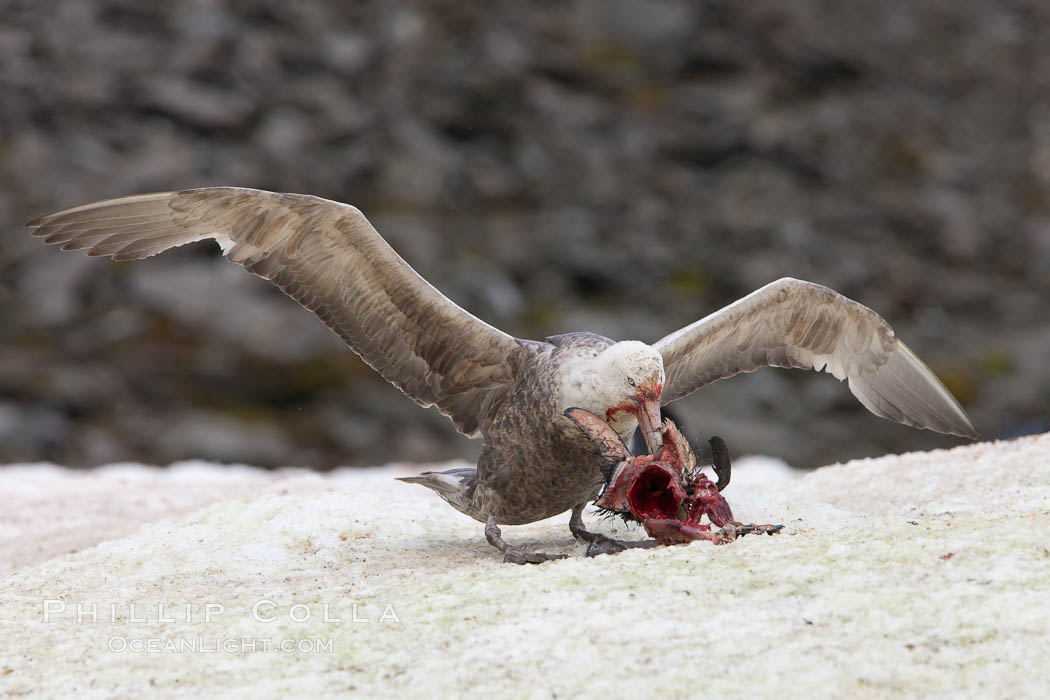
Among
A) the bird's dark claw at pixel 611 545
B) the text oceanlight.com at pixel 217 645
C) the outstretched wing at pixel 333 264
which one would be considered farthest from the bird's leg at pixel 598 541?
the text oceanlight.com at pixel 217 645

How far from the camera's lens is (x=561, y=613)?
337cm

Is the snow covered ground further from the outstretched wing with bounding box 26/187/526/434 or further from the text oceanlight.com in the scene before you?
the outstretched wing with bounding box 26/187/526/434

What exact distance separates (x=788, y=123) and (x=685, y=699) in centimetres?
1771

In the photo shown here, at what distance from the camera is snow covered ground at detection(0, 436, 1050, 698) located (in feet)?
9.62

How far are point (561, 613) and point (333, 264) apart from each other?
7.58 ft

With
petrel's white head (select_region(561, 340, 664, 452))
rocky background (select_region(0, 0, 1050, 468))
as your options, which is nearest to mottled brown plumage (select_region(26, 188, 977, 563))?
petrel's white head (select_region(561, 340, 664, 452))

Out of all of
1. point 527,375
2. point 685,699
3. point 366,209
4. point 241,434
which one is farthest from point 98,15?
point 685,699

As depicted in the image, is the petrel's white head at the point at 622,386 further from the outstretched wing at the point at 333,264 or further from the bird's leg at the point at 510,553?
the outstretched wing at the point at 333,264

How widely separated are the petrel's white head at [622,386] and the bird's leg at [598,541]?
532 millimetres

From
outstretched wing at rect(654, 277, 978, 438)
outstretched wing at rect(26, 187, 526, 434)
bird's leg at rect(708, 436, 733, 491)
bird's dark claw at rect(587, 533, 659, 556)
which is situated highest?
outstretched wing at rect(654, 277, 978, 438)

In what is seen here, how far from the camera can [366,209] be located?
54.5 ft

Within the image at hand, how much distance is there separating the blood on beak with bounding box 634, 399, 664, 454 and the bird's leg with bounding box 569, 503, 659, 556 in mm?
499

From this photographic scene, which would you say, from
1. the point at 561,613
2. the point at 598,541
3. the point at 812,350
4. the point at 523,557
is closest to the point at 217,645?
the point at 561,613

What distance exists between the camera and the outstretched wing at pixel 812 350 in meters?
5.34
